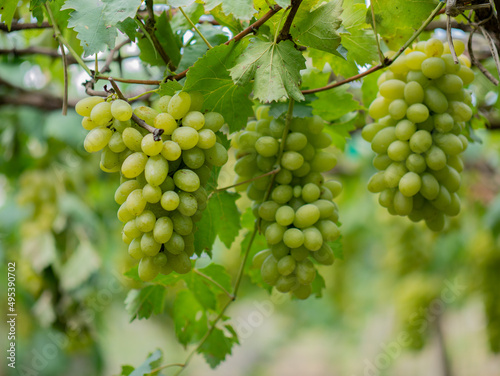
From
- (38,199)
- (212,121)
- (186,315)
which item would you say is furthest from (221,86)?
(38,199)

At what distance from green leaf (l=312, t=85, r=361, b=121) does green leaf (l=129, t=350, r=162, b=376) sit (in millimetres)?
564

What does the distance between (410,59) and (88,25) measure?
512mm

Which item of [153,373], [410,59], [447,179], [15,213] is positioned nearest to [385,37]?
[410,59]

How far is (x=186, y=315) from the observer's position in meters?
0.96

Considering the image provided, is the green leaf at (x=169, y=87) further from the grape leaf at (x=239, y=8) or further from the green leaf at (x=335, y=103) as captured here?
the green leaf at (x=335, y=103)

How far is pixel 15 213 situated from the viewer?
2.18m

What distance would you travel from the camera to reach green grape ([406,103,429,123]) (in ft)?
2.37

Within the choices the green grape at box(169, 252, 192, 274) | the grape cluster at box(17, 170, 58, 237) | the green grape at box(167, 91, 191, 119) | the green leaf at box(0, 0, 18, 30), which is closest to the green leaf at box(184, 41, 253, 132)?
the green grape at box(167, 91, 191, 119)

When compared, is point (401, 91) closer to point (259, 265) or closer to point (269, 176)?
point (269, 176)

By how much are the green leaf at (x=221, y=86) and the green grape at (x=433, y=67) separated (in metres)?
0.29

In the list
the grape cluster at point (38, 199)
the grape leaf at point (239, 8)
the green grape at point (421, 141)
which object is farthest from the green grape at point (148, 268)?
the grape cluster at point (38, 199)

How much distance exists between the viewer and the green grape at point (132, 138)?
586 mm

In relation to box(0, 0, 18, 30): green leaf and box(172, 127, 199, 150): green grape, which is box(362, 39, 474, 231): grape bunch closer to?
box(172, 127, 199, 150): green grape

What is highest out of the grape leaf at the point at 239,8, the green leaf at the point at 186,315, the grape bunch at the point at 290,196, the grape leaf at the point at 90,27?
the grape leaf at the point at 239,8
